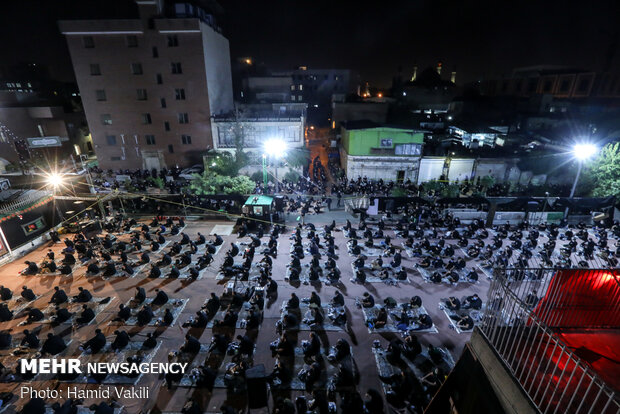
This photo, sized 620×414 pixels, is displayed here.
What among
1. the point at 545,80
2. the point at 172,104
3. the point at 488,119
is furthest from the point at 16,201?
the point at 545,80

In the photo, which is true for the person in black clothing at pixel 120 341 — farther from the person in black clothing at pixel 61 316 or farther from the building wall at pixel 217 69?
the building wall at pixel 217 69

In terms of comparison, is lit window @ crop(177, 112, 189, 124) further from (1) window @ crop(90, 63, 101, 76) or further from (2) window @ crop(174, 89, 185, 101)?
(1) window @ crop(90, 63, 101, 76)

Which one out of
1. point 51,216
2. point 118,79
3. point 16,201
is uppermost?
point 118,79

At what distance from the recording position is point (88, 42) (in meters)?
31.1

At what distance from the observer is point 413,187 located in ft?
90.2

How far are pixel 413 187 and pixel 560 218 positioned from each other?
443 inches

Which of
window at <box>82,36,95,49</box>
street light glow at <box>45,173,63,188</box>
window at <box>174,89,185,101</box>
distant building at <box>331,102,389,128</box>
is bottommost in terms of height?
street light glow at <box>45,173,63,188</box>

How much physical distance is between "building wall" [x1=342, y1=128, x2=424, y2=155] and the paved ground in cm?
1474

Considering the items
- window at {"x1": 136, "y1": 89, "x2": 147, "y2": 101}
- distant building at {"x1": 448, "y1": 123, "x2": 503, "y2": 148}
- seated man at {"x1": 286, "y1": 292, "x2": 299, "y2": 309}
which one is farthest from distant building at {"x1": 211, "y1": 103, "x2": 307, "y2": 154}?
seated man at {"x1": 286, "y1": 292, "x2": 299, "y2": 309}

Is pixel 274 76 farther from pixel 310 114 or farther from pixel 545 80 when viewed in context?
pixel 545 80

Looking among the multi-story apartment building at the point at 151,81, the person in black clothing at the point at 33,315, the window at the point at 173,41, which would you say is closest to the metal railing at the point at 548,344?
the person in black clothing at the point at 33,315

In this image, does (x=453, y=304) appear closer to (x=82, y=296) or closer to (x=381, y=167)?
(x=82, y=296)

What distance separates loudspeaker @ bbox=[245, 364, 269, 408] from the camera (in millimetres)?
8094

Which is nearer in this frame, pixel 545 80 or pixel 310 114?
pixel 545 80
